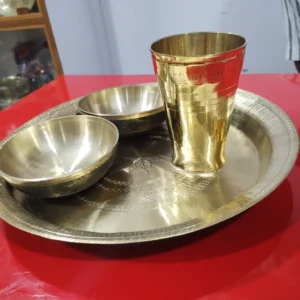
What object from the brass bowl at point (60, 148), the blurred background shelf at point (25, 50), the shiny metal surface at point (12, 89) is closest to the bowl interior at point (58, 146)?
the brass bowl at point (60, 148)

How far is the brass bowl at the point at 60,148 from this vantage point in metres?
0.47

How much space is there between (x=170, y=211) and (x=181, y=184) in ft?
0.17

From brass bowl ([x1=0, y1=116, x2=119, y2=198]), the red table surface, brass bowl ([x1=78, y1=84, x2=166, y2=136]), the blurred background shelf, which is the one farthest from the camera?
the blurred background shelf

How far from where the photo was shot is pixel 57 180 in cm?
40

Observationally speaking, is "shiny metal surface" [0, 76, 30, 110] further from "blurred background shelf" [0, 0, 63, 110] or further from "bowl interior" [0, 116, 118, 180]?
"bowl interior" [0, 116, 118, 180]

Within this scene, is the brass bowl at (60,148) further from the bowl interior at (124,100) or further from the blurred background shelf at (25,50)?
the blurred background shelf at (25,50)

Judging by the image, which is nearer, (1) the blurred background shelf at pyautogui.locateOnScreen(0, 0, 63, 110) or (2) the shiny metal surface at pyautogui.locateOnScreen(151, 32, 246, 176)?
(2) the shiny metal surface at pyautogui.locateOnScreen(151, 32, 246, 176)

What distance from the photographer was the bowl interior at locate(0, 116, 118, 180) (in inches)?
19.2

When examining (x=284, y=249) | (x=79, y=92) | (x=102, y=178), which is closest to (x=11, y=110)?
(x=79, y=92)

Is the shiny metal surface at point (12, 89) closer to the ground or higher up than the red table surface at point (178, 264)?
→ closer to the ground

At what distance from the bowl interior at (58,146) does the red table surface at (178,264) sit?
0.10m

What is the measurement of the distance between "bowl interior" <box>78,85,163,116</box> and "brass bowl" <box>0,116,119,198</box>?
0.09 m

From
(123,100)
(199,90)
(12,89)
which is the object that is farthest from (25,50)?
(199,90)

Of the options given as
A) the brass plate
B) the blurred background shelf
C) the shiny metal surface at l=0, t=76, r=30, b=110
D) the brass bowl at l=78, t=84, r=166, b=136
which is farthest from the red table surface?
the shiny metal surface at l=0, t=76, r=30, b=110
